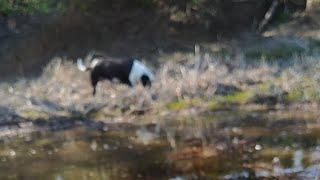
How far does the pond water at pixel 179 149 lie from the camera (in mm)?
8312

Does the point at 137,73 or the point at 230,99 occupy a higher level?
the point at 137,73

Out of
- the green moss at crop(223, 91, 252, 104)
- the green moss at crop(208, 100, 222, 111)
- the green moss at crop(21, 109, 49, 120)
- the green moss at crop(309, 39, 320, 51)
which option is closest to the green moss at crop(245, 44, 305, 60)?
the green moss at crop(309, 39, 320, 51)

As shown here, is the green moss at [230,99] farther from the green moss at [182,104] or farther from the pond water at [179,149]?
the pond water at [179,149]

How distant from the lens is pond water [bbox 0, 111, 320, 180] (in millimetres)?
8312

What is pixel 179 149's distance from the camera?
953cm

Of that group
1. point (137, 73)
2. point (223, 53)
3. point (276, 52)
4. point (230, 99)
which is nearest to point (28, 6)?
point (137, 73)

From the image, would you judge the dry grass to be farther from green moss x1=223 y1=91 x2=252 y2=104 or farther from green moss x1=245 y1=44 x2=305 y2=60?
green moss x1=245 y1=44 x2=305 y2=60

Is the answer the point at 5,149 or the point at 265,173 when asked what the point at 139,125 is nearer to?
the point at 5,149

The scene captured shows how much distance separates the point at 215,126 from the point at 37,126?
3.02m

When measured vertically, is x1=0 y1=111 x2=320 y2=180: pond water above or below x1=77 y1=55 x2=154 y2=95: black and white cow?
below

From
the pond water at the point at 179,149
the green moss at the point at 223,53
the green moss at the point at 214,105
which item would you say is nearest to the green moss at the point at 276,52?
the green moss at the point at 223,53

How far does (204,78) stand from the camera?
43.9 ft

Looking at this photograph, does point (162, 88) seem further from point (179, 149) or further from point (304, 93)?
point (179, 149)

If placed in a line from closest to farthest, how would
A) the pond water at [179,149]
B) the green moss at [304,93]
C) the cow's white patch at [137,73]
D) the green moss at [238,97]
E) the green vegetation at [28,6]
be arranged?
the pond water at [179,149] → the green moss at [304,93] → the green moss at [238,97] → the cow's white patch at [137,73] → the green vegetation at [28,6]
